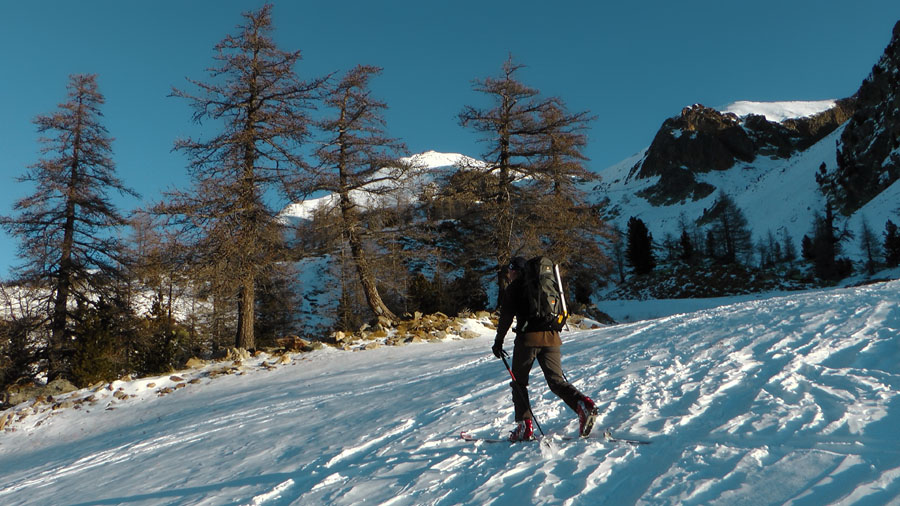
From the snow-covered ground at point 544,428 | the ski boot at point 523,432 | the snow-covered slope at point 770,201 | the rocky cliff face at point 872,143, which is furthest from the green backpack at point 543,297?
the rocky cliff face at point 872,143

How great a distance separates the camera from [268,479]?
4875 mm

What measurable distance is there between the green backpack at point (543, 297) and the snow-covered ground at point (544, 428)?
1205 millimetres

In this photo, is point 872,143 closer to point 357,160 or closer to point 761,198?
point 761,198

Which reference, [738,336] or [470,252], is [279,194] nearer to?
[470,252]

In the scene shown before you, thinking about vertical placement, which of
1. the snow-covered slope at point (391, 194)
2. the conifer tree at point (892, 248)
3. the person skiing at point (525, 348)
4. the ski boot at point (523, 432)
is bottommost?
the conifer tree at point (892, 248)

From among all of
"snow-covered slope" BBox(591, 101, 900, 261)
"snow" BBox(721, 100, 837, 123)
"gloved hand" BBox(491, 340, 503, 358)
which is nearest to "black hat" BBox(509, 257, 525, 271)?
"gloved hand" BBox(491, 340, 503, 358)

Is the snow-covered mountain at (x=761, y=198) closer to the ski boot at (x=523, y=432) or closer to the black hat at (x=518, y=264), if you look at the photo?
the black hat at (x=518, y=264)

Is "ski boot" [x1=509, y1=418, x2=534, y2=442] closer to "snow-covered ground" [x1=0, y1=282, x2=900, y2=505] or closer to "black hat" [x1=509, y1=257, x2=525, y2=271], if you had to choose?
"snow-covered ground" [x1=0, y1=282, x2=900, y2=505]

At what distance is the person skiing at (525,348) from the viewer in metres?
4.93

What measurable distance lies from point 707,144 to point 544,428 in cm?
16285

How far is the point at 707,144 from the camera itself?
14500 cm

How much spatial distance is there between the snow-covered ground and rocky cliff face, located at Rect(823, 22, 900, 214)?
77.7 meters

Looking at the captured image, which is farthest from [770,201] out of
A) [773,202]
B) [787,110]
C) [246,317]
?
[787,110]

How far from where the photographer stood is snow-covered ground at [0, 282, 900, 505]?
368 centimetres
